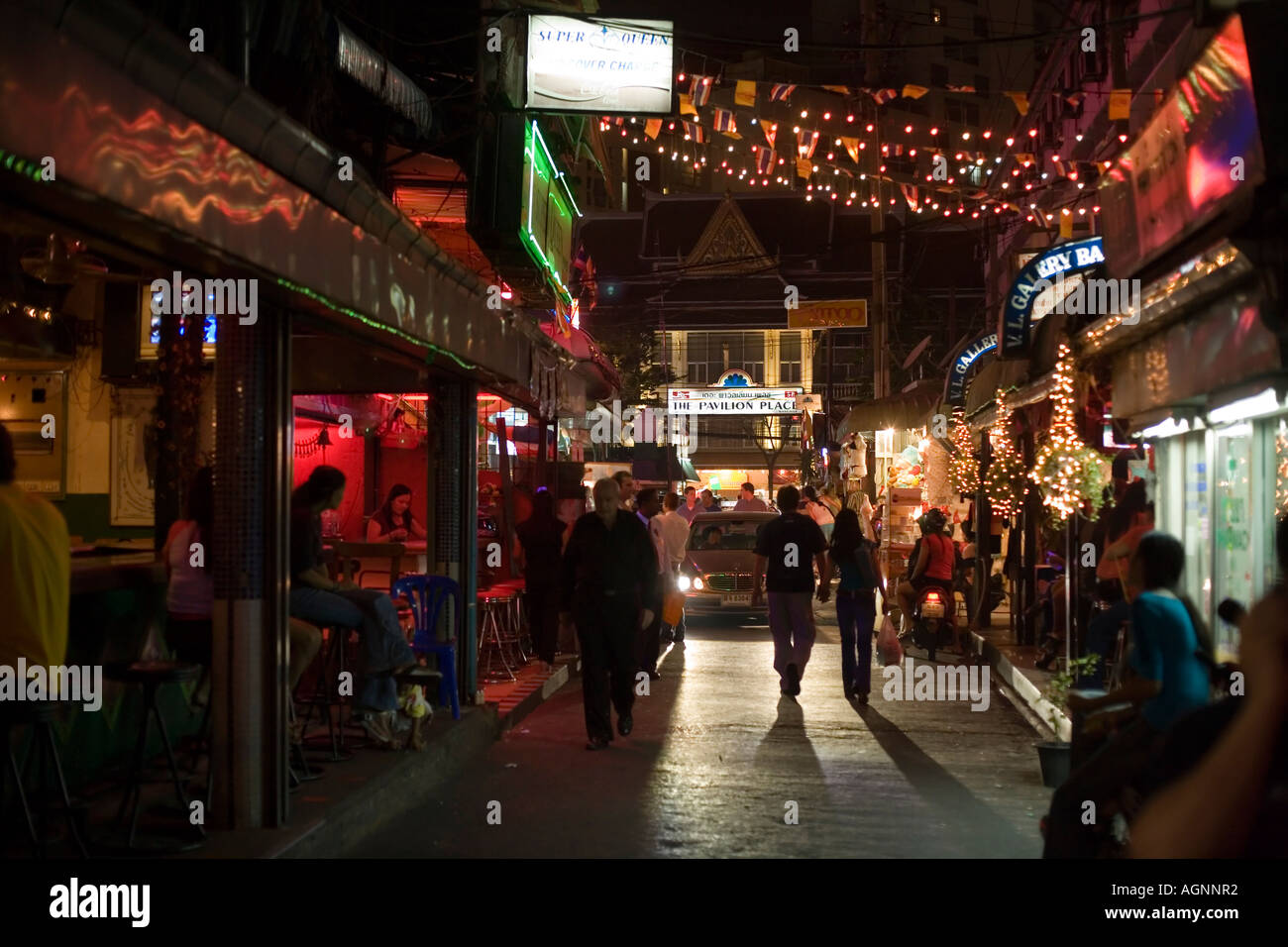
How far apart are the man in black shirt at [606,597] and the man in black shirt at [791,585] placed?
2.31 metres

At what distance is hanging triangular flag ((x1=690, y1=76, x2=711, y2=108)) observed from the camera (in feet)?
51.5

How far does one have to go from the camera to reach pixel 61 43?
12.9ft

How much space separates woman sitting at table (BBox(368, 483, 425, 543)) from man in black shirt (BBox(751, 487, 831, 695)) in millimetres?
3994

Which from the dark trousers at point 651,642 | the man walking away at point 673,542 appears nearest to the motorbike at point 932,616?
the man walking away at point 673,542

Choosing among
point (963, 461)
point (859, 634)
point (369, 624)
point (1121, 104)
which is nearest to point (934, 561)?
point (963, 461)

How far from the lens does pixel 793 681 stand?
12.6 m

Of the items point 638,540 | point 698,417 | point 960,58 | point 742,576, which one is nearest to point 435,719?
point 638,540

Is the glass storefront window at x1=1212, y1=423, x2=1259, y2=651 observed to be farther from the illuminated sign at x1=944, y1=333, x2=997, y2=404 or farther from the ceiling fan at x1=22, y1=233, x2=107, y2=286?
the illuminated sign at x1=944, y1=333, x2=997, y2=404

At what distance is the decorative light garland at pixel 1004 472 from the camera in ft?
49.8

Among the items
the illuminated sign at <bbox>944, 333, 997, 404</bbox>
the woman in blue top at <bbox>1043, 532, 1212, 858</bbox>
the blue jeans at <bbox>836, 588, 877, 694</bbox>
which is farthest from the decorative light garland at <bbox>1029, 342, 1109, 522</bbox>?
the illuminated sign at <bbox>944, 333, 997, 404</bbox>

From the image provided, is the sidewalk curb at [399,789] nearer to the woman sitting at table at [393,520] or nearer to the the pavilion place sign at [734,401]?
the woman sitting at table at [393,520]

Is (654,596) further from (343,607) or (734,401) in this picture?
(734,401)

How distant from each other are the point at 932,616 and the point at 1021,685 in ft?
9.89
